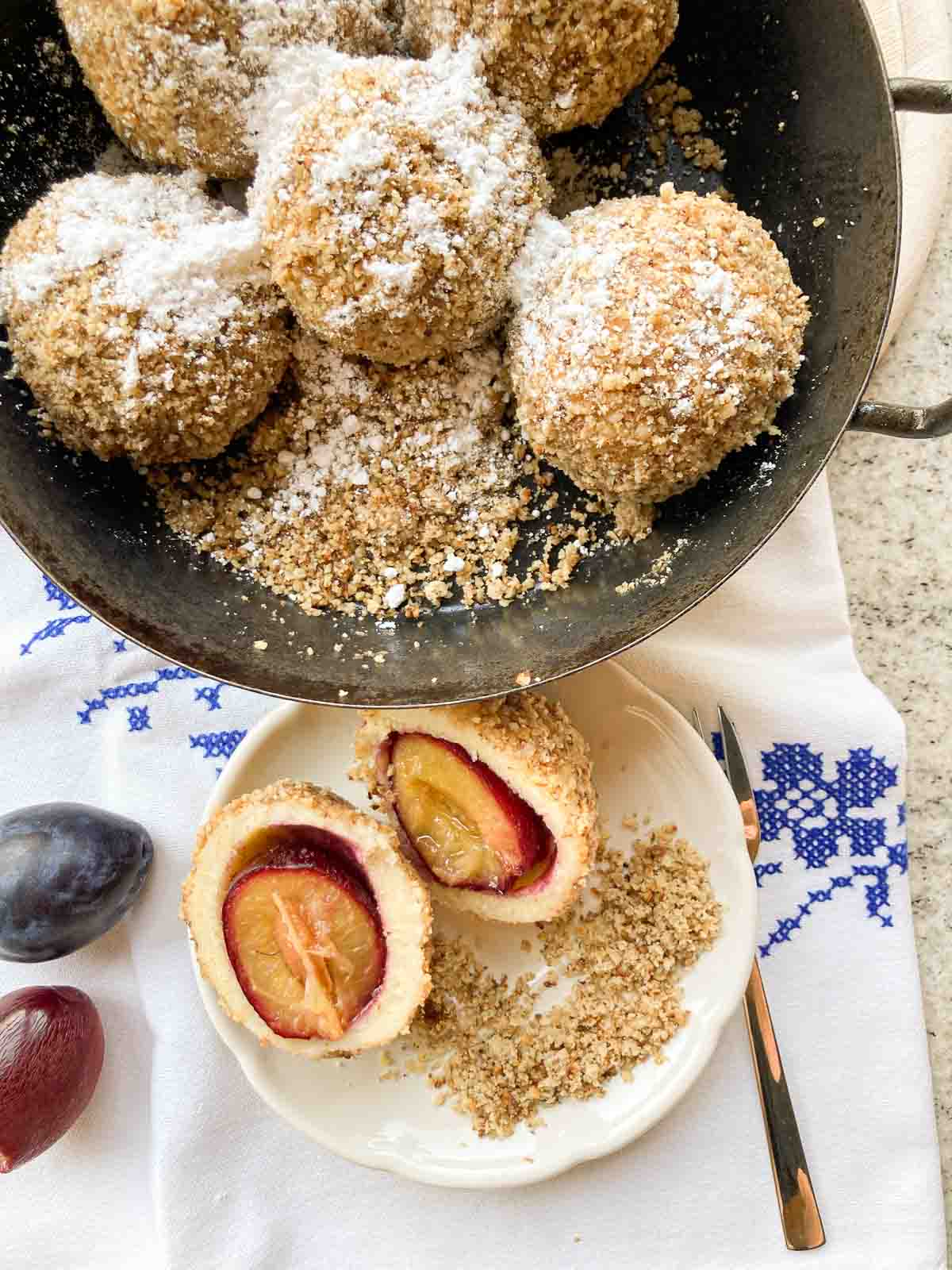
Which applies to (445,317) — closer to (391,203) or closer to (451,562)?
(391,203)

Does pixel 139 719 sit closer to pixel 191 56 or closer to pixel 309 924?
pixel 309 924

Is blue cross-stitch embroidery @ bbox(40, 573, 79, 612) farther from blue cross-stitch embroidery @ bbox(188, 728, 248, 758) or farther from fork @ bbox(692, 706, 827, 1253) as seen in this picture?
fork @ bbox(692, 706, 827, 1253)

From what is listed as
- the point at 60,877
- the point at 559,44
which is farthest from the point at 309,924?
the point at 559,44

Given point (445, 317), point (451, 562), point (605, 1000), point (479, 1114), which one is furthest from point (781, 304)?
point (479, 1114)

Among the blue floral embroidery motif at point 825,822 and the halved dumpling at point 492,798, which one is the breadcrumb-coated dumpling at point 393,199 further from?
the blue floral embroidery motif at point 825,822

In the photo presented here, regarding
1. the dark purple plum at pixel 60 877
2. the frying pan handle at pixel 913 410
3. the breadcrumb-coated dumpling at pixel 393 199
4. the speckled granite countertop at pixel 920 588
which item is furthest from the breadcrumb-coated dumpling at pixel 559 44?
the dark purple plum at pixel 60 877

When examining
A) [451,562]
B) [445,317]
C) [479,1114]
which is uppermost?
[445,317]
